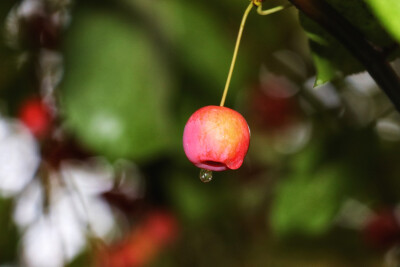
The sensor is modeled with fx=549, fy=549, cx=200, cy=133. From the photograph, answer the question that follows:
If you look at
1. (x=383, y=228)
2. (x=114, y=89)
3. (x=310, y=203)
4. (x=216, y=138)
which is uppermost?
(x=216, y=138)

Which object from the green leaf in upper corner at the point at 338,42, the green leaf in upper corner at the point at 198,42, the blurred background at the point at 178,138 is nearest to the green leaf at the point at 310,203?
the blurred background at the point at 178,138

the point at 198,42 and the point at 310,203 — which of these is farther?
the point at 198,42

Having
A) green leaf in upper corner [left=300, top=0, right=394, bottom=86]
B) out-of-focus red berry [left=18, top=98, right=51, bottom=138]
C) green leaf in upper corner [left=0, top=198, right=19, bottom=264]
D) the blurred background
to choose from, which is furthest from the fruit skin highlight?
green leaf in upper corner [left=0, top=198, right=19, bottom=264]

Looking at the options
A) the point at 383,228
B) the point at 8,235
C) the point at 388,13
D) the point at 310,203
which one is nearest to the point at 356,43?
the point at 388,13

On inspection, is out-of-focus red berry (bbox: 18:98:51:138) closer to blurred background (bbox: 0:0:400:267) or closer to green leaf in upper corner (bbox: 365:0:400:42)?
blurred background (bbox: 0:0:400:267)

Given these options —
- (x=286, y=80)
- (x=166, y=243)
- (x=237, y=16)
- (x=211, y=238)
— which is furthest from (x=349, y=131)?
(x=211, y=238)

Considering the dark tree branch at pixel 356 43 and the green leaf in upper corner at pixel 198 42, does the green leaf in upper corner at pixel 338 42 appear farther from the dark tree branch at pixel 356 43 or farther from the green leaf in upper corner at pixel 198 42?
the green leaf in upper corner at pixel 198 42

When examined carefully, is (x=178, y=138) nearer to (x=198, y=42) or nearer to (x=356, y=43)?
(x=198, y=42)

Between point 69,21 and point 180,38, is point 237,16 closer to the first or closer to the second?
point 180,38
